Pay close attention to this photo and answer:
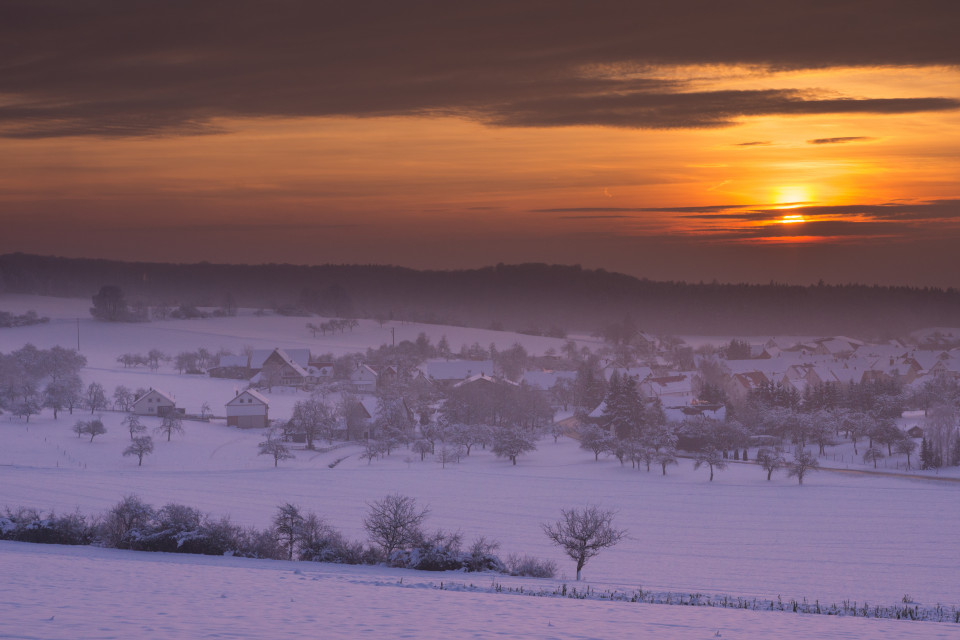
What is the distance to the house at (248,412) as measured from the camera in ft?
187

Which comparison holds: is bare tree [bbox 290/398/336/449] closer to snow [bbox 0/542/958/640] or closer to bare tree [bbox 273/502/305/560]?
bare tree [bbox 273/502/305/560]

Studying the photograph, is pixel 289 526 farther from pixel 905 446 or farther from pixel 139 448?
pixel 905 446

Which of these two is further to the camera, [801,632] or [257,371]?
[257,371]

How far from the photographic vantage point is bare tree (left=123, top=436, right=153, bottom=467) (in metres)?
44.6

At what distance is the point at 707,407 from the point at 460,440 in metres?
20.4

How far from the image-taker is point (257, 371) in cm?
8031

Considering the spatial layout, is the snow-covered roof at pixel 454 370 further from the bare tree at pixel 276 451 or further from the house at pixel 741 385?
the bare tree at pixel 276 451

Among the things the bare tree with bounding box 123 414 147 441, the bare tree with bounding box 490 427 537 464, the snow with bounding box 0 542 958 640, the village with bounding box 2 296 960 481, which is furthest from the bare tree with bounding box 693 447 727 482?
the bare tree with bounding box 123 414 147 441

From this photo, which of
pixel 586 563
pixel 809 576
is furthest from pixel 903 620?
pixel 586 563

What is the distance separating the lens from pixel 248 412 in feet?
188

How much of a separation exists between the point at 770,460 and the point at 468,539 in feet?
70.0

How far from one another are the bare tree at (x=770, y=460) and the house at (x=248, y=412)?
31.0 metres

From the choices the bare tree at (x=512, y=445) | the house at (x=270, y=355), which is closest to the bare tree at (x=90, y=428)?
the bare tree at (x=512, y=445)

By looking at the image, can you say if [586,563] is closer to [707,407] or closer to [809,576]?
[809,576]
